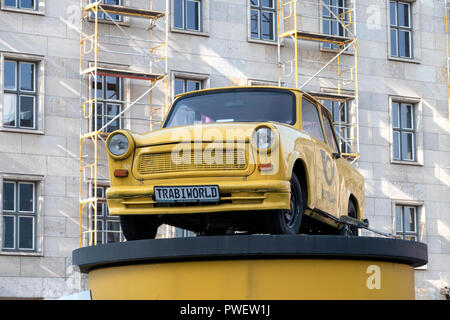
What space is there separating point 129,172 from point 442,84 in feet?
84.4

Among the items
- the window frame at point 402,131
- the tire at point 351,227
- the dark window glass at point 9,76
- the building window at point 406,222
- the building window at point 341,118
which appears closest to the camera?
the tire at point 351,227

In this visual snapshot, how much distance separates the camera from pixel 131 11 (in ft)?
96.9

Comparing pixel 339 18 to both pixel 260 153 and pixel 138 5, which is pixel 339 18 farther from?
pixel 260 153

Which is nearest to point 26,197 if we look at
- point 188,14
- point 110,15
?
point 110,15

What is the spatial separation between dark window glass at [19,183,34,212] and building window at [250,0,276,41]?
8.62 m

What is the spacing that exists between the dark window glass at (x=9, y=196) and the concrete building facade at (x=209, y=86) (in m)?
0.03

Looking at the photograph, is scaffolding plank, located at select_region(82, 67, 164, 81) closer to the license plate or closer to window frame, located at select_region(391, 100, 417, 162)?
window frame, located at select_region(391, 100, 417, 162)

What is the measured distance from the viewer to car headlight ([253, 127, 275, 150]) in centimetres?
1110

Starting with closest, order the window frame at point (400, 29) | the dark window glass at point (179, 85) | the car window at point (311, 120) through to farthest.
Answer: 1. the car window at point (311, 120)
2. the dark window glass at point (179, 85)
3. the window frame at point (400, 29)

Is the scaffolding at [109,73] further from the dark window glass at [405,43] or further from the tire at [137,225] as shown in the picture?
the tire at [137,225]

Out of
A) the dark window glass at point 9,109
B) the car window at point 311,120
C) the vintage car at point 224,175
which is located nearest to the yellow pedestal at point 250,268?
the vintage car at point 224,175

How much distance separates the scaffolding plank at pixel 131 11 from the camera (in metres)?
29.0

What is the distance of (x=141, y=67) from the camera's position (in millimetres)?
30438
